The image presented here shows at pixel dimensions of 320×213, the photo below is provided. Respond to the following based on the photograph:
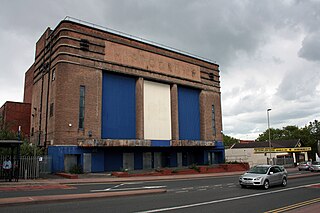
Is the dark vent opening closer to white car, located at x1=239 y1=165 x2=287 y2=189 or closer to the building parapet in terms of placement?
the building parapet

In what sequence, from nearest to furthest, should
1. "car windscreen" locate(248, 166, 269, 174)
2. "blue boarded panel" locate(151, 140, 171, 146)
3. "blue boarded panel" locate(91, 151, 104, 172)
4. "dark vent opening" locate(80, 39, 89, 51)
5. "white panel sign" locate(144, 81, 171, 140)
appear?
"car windscreen" locate(248, 166, 269, 174)
"blue boarded panel" locate(91, 151, 104, 172)
"dark vent opening" locate(80, 39, 89, 51)
"blue boarded panel" locate(151, 140, 171, 146)
"white panel sign" locate(144, 81, 171, 140)

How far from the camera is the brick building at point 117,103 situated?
104 feet

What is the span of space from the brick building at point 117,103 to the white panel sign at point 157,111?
125 millimetres

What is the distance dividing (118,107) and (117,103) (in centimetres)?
48

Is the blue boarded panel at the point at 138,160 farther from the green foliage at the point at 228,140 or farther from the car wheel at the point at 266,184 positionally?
the green foliage at the point at 228,140

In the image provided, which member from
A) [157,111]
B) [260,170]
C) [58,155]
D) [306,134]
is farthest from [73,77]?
[306,134]

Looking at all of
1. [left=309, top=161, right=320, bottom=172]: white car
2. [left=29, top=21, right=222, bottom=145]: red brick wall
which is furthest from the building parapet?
[left=309, top=161, right=320, bottom=172]: white car

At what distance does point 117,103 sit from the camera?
118ft

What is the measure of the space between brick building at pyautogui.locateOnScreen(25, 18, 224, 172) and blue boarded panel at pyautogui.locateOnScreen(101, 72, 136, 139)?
4.5 inches

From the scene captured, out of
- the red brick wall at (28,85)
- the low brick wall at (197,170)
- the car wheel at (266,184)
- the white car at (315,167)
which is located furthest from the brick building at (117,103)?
the car wheel at (266,184)

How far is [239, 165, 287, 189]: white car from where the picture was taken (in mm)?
18164

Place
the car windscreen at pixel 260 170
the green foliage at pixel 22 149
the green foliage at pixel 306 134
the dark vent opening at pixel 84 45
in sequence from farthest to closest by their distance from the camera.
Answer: the green foliage at pixel 306 134, the dark vent opening at pixel 84 45, the green foliage at pixel 22 149, the car windscreen at pixel 260 170

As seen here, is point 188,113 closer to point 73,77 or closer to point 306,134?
point 73,77

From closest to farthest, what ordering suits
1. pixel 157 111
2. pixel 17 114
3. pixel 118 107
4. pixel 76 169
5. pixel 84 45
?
pixel 76 169 < pixel 84 45 < pixel 118 107 < pixel 157 111 < pixel 17 114
